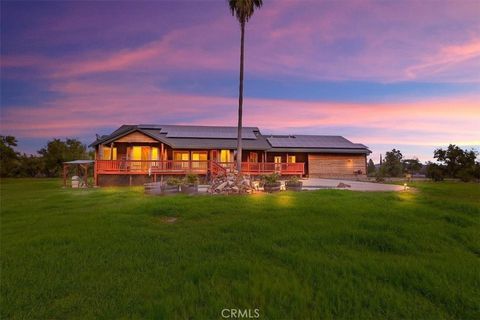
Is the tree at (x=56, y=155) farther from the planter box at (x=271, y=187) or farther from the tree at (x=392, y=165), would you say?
the tree at (x=392, y=165)

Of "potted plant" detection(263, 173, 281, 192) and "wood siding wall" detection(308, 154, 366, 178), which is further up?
"wood siding wall" detection(308, 154, 366, 178)

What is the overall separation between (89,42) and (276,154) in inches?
992

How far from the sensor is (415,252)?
23.8 ft

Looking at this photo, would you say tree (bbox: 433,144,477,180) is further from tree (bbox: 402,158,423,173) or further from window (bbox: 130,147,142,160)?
window (bbox: 130,147,142,160)

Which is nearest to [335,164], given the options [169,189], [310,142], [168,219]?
[310,142]

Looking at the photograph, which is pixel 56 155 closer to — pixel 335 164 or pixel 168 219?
pixel 335 164

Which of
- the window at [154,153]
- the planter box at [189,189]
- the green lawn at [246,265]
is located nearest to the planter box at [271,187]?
the planter box at [189,189]

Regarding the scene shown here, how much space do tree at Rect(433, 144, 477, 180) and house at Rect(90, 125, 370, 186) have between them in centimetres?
895

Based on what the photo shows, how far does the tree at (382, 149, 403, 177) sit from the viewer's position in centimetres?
4459

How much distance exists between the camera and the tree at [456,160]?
34188 mm

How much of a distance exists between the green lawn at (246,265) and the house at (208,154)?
49.9 ft

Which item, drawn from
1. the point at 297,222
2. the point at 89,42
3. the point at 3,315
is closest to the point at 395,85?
the point at 297,222

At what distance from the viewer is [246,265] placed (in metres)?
6.13

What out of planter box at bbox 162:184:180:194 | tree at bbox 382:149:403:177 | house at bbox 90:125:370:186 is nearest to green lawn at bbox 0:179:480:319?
planter box at bbox 162:184:180:194
